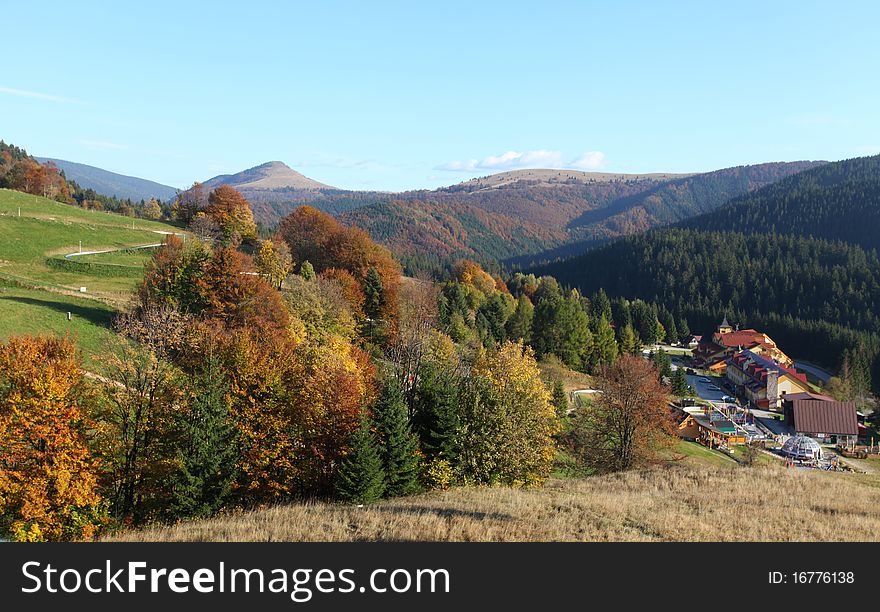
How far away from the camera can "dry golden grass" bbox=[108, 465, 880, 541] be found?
13164mm

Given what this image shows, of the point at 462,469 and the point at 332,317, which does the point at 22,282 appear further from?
the point at 462,469

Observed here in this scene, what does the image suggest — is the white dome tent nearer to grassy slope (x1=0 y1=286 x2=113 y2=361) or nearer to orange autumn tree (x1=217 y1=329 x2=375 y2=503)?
orange autumn tree (x1=217 y1=329 x2=375 y2=503)

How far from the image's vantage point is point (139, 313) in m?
39.6

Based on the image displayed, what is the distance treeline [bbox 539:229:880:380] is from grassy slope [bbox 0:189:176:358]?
12712 cm

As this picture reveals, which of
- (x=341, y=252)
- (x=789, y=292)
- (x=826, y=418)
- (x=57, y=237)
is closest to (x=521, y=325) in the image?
(x=341, y=252)

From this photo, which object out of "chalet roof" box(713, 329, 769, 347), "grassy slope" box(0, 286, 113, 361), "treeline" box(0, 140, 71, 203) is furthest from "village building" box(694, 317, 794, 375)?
"treeline" box(0, 140, 71, 203)

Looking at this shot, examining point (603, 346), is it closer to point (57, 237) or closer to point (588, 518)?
point (57, 237)

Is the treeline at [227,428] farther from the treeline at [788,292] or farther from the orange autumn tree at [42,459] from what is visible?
the treeline at [788,292]

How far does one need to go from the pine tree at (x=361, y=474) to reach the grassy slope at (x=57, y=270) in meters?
19.1

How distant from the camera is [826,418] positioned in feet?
236

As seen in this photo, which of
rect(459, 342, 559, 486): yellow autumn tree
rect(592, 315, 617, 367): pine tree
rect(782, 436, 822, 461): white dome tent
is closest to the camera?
rect(459, 342, 559, 486): yellow autumn tree

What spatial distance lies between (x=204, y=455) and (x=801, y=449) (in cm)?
6224
